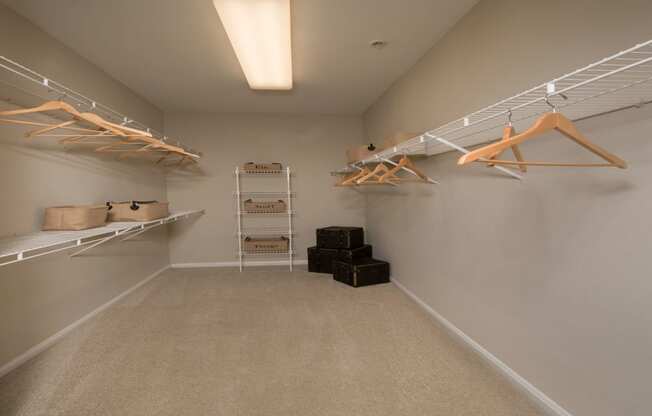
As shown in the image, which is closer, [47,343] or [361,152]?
[47,343]

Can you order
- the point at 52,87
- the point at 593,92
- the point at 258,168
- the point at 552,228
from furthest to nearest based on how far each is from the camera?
1. the point at 258,168
2. the point at 52,87
3. the point at 552,228
4. the point at 593,92

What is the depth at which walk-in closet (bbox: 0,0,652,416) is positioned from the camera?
1271mm

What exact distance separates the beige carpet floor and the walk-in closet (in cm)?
2

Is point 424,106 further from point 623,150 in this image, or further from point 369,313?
point 369,313

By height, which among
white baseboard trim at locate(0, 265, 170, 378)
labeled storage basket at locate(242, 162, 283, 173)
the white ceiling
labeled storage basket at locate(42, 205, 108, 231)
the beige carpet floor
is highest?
the white ceiling

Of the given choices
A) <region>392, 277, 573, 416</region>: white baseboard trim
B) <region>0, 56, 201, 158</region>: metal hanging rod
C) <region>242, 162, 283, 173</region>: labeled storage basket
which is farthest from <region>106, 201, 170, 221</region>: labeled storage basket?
<region>392, 277, 573, 416</region>: white baseboard trim

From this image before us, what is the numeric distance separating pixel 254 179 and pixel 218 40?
248 cm

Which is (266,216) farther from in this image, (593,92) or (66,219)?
(593,92)

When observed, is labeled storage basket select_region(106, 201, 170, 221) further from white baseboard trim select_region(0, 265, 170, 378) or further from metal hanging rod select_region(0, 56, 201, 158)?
white baseboard trim select_region(0, 265, 170, 378)

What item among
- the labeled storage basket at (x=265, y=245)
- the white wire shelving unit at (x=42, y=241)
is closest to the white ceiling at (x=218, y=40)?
→ the white wire shelving unit at (x=42, y=241)

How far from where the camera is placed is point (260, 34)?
2.06 meters

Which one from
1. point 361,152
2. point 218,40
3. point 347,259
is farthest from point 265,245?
point 218,40

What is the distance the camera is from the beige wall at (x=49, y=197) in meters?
2.03

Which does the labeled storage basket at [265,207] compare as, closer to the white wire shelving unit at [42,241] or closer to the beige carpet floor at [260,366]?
the beige carpet floor at [260,366]
